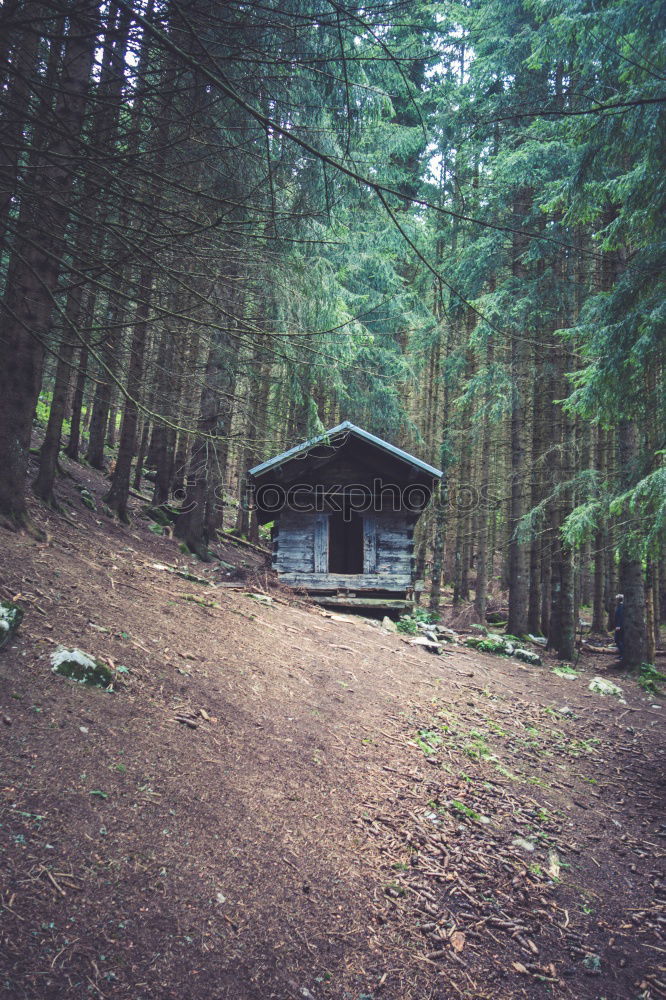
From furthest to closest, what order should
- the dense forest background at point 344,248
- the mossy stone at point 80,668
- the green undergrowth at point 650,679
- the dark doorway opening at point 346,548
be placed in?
1. the dark doorway opening at point 346,548
2. the green undergrowth at point 650,679
3. the mossy stone at point 80,668
4. the dense forest background at point 344,248

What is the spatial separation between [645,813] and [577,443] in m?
8.81

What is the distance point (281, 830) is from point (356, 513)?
32.5 ft

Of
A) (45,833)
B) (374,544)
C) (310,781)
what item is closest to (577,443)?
(374,544)

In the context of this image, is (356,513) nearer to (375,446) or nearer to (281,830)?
(375,446)

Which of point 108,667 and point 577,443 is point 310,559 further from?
point 108,667

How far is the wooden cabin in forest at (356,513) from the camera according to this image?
489 inches

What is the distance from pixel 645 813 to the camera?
15.8 ft

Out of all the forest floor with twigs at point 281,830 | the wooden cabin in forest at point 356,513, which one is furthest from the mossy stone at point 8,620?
the wooden cabin in forest at point 356,513

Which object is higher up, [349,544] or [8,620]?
[349,544]

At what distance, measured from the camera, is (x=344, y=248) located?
15148 millimetres

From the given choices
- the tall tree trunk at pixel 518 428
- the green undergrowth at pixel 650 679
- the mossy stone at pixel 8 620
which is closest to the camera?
the mossy stone at pixel 8 620

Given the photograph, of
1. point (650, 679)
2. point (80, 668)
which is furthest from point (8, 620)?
point (650, 679)

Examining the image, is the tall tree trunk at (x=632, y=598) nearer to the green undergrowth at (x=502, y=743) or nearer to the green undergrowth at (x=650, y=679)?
the green undergrowth at (x=650, y=679)

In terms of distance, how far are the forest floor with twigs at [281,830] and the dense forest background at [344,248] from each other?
216 cm
